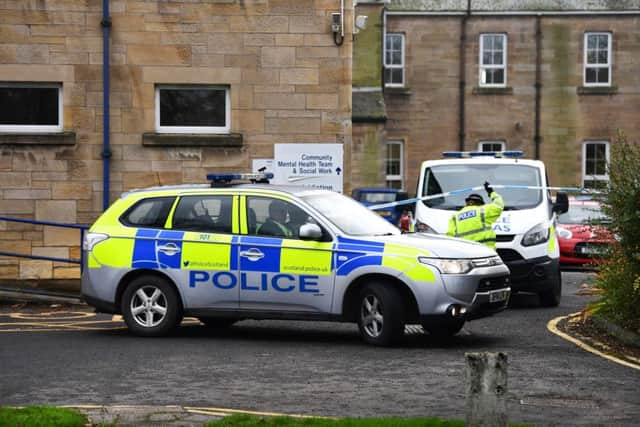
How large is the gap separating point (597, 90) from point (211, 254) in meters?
33.2

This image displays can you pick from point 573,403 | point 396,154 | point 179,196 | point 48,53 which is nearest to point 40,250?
point 48,53

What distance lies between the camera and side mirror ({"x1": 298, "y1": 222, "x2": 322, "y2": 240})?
1316 centimetres

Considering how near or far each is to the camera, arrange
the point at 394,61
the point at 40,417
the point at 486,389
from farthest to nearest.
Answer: the point at 394,61 → the point at 40,417 → the point at 486,389

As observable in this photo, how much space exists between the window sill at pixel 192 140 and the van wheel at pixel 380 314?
7.53m

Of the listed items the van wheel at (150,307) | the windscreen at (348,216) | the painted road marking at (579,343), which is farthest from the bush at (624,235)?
the van wheel at (150,307)

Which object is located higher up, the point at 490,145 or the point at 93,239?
the point at 490,145

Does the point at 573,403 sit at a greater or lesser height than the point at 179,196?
lesser

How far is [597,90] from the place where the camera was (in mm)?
44875

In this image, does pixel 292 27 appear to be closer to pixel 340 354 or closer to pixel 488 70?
pixel 340 354

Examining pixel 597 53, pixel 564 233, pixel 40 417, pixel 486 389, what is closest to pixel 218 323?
pixel 40 417

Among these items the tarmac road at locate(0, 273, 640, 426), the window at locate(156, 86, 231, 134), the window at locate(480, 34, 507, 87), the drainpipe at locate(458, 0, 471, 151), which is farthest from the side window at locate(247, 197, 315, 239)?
the window at locate(480, 34, 507, 87)

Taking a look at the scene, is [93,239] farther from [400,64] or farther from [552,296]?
[400,64]

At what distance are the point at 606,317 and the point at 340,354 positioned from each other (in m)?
3.64

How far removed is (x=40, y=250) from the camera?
65.4ft
